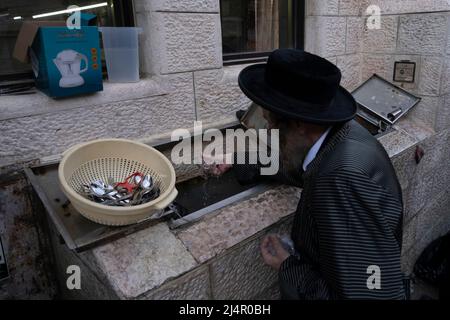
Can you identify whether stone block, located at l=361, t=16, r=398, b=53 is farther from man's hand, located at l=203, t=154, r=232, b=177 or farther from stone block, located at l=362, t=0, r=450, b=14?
man's hand, located at l=203, t=154, r=232, b=177

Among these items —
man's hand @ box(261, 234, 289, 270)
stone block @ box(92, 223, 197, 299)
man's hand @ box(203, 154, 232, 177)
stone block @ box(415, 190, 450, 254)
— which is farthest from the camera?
stone block @ box(415, 190, 450, 254)

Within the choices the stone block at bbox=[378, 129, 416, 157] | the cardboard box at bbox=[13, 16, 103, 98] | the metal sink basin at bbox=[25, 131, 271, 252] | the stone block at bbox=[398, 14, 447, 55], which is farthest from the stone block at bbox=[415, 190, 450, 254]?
the cardboard box at bbox=[13, 16, 103, 98]

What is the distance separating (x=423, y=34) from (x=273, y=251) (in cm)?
318

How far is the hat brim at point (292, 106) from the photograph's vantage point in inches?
67.5

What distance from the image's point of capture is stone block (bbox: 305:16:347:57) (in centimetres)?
393

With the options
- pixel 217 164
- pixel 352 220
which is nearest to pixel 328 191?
pixel 352 220

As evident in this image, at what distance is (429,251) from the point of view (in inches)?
179

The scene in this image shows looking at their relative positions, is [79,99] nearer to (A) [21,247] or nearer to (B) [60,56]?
(B) [60,56]

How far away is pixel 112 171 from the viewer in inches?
85.2

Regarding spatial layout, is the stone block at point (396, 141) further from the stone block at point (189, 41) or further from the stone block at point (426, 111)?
the stone block at point (189, 41)

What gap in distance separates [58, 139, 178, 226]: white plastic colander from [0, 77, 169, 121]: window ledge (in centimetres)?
51

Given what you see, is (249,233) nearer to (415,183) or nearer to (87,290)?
(87,290)
